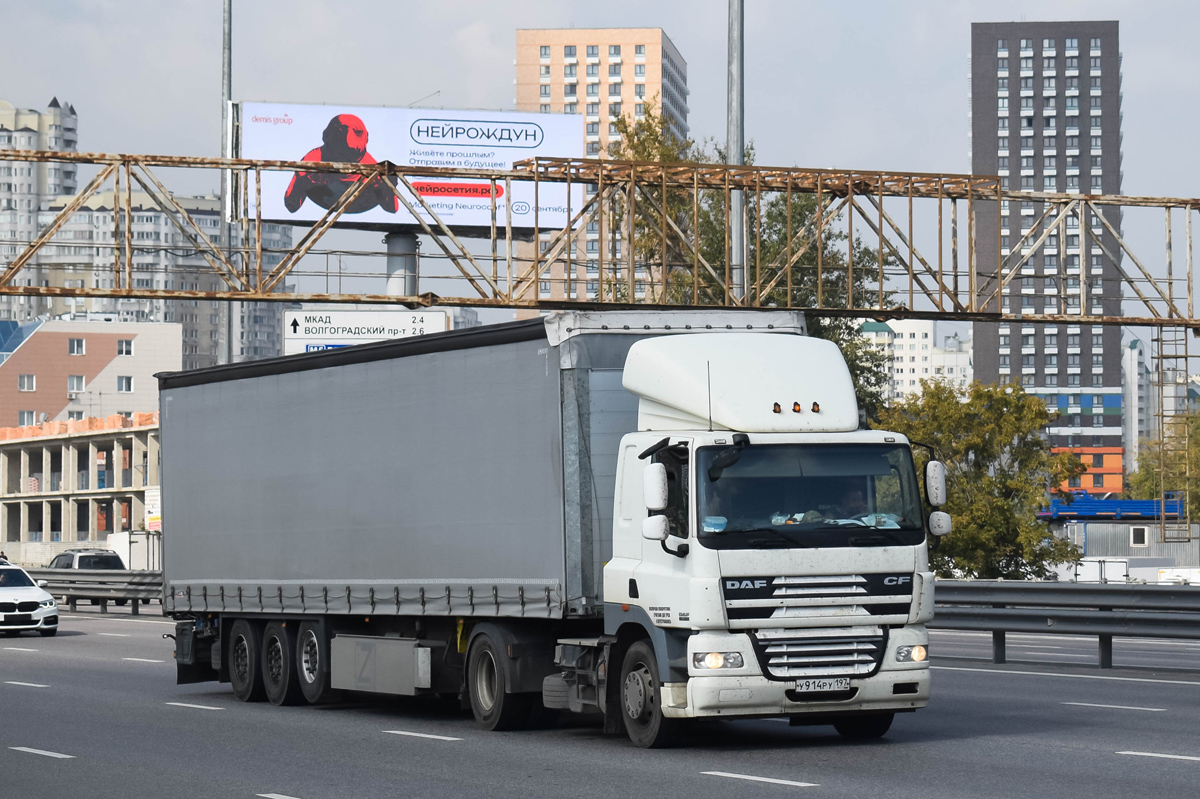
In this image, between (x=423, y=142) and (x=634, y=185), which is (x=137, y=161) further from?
(x=423, y=142)

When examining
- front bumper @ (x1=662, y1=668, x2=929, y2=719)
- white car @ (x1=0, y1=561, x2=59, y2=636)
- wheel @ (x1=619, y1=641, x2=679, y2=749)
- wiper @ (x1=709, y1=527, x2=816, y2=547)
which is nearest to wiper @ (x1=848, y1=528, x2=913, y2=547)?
wiper @ (x1=709, y1=527, x2=816, y2=547)

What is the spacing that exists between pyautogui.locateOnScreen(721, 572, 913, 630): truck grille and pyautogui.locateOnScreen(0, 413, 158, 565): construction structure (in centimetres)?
7550

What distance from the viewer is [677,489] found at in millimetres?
12344

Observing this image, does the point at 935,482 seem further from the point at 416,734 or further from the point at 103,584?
the point at 103,584

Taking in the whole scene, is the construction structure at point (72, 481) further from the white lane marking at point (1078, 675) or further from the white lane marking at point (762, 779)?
the white lane marking at point (762, 779)

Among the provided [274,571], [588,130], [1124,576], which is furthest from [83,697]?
[588,130]

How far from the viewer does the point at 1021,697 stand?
16.7 m

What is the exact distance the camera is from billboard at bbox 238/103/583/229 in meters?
43.3

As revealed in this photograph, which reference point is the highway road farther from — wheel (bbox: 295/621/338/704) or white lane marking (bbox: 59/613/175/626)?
white lane marking (bbox: 59/613/175/626)

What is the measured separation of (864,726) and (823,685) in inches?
50.9

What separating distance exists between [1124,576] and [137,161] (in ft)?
153

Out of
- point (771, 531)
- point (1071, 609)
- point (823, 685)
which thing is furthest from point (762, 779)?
point (1071, 609)

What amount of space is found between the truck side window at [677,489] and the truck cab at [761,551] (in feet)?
0.03

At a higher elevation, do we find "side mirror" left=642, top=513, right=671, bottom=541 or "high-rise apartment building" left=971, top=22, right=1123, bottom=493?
"high-rise apartment building" left=971, top=22, right=1123, bottom=493
